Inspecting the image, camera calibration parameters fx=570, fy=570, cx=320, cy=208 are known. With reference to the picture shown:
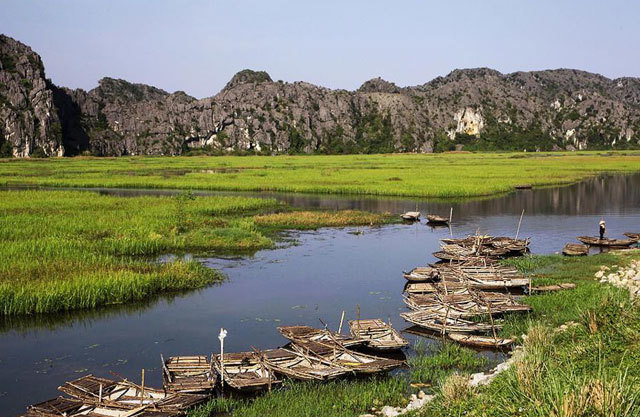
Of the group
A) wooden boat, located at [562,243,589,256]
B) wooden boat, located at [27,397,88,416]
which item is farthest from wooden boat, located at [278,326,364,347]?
wooden boat, located at [562,243,589,256]

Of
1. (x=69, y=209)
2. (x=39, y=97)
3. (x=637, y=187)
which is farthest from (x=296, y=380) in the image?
(x=39, y=97)

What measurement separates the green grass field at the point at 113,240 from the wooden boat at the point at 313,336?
24.0 ft

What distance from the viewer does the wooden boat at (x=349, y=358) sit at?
13094 mm

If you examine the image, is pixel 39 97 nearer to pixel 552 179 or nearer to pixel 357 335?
pixel 552 179

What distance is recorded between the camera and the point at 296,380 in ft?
42.2

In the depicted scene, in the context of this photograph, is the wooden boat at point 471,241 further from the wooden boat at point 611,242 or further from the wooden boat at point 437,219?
the wooden boat at point 437,219

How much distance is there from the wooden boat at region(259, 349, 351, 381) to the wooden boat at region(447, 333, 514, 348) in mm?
4244

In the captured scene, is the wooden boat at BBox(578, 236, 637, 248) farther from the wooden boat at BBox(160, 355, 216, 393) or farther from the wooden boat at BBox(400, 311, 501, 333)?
the wooden boat at BBox(160, 355, 216, 393)

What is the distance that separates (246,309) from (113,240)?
1174 centimetres

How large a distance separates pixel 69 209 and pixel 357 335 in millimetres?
30721

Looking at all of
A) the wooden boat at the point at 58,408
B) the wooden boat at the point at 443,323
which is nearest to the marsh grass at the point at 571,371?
the wooden boat at the point at 443,323

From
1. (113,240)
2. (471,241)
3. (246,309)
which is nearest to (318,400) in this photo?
(246,309)

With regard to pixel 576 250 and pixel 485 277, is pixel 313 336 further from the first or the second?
pixel 576 250

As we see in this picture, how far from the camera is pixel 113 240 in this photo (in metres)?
28.0
